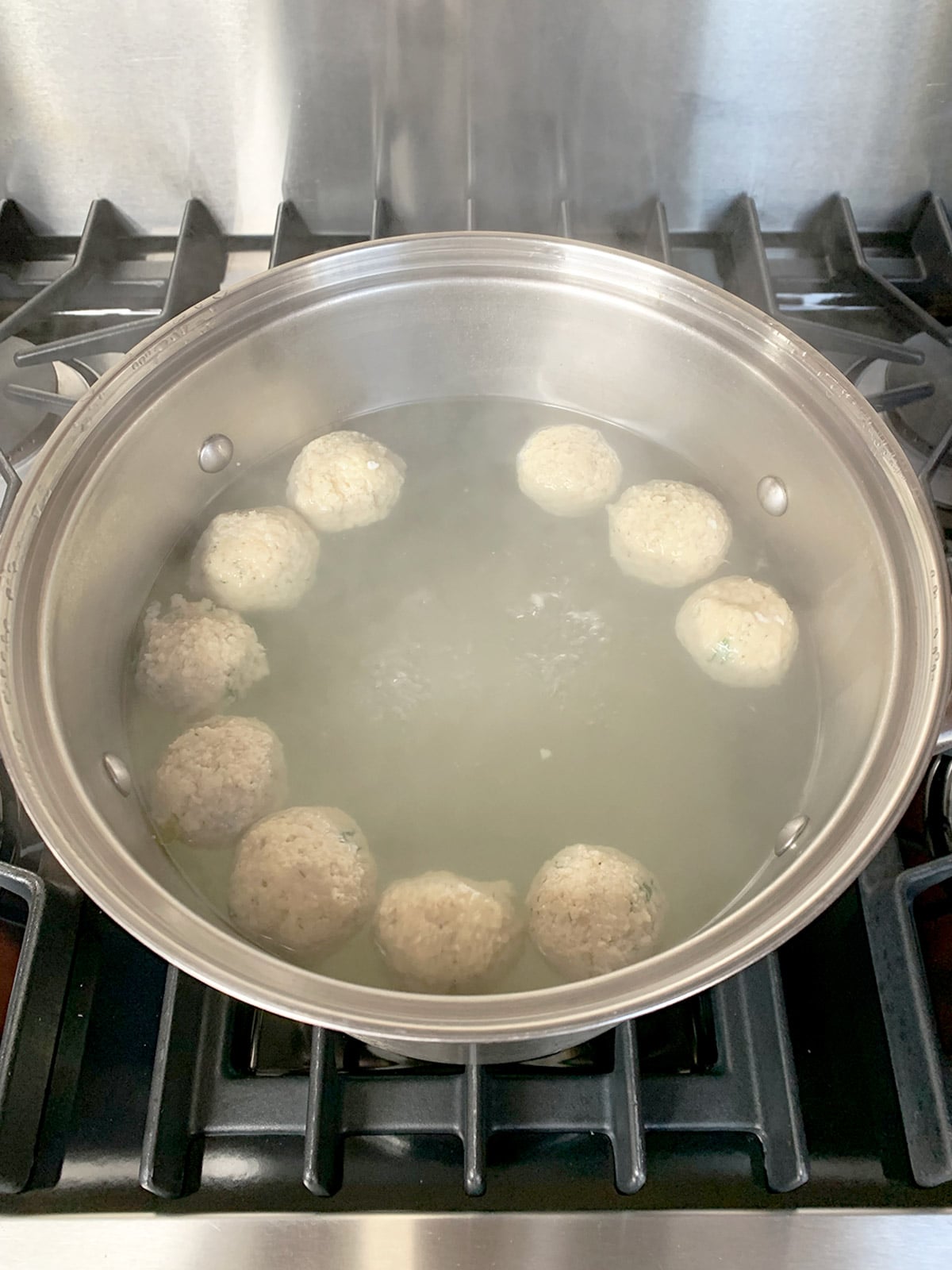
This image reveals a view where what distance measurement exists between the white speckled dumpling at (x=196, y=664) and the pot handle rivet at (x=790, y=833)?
664mm

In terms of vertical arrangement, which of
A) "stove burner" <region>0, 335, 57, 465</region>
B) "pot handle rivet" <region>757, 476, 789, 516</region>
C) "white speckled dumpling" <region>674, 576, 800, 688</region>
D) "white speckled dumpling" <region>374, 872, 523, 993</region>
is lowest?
"white speckled dumpling" <region>374, 872, 523, 993</region>

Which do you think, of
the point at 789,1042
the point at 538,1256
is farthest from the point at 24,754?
the point at 789,1042

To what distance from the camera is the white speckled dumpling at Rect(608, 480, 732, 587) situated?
120 cm

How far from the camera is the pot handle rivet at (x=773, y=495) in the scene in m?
1.18

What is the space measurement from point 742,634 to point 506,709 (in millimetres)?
313

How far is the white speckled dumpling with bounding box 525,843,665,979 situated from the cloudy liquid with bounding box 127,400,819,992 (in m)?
0.04

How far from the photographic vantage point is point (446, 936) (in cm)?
89

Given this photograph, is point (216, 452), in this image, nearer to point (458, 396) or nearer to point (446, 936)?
point (458, 396)

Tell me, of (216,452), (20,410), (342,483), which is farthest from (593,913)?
(20,410)

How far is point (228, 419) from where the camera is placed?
1192mm

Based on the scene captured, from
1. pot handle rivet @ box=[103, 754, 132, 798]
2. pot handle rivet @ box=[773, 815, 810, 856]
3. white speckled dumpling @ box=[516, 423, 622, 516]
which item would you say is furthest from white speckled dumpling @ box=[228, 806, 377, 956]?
white speckled dumpling @ box=[516, 423, 622, 516]

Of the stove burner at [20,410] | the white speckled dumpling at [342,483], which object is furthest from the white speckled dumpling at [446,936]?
the stove burner at [20,410]

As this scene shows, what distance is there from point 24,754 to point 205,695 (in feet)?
1.18

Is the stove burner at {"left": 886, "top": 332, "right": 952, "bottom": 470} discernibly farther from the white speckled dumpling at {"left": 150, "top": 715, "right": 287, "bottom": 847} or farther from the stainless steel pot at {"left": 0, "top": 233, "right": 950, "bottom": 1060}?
the white speckled dumpling at {"left": 150, "top": 715, "right": 287, "bottom": 847}
